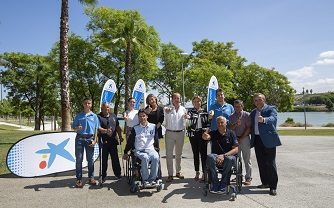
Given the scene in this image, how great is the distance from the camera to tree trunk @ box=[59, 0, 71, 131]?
507 inches

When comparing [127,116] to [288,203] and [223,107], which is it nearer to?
[223,107]

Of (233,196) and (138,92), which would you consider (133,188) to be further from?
(138,92)

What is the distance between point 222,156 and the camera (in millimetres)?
5965

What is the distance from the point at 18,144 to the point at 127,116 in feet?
7.94

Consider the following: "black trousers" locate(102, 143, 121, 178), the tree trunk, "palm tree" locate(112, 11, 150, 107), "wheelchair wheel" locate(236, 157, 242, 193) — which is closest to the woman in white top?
"black trousers" locate(102, 143, 121, 178)

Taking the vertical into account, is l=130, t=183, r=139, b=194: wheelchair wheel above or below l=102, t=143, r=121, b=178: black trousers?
below

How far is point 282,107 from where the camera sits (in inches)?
2323

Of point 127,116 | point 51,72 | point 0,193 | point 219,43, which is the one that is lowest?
point 0,193

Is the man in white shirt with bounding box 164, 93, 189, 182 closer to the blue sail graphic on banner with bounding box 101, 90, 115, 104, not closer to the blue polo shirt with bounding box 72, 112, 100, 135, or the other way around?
the blue polo shirt with bounding box 72, 112, 100, 135

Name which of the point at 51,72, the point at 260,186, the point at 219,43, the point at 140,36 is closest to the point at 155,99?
the point at 260,186

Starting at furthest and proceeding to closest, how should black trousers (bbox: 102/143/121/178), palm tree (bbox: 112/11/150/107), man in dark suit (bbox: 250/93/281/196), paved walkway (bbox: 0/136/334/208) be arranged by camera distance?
1. palm tree (bbox: 112/11/150/107)
2. black trousers (bbox: 102/143/121/178)
3. man in dark suit (bbox: 250/93/281/196)
4. paved walkway (bbox: 0/136/334/208)

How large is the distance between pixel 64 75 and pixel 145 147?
25.6 ft

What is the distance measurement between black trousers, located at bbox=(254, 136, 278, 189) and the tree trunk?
8.47 m

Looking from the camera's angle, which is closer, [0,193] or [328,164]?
[0,193]
